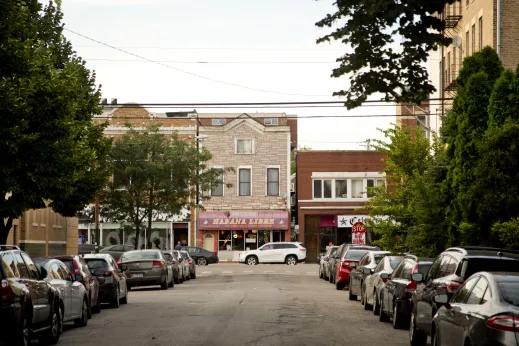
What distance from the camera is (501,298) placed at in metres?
11.1

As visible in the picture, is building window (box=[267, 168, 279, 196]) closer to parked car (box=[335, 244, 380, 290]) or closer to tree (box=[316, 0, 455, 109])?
parked car (box=[335, 244, 380, 290])

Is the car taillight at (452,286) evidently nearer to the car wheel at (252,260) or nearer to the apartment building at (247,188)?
the car wheel at (252,260)

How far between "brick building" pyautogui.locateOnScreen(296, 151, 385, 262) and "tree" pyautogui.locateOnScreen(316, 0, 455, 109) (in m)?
63.3

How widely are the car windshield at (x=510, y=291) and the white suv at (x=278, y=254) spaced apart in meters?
56.7

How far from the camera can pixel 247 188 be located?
77.1 m

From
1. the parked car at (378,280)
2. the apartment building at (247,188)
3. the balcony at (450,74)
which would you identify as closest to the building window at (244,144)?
the apartment building at (247,188)

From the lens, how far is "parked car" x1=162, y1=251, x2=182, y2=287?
41.0m

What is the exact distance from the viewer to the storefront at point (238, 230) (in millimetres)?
76500

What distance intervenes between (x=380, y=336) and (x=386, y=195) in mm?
26059

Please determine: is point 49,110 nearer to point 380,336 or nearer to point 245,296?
point 245,296

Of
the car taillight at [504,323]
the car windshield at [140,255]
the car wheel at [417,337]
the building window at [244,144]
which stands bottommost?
the car wheel at [417,337]

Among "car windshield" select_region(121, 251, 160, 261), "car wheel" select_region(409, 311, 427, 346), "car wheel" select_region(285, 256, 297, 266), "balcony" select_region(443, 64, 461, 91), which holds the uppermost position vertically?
"balcony" select_region(443, 64, 461, 91)

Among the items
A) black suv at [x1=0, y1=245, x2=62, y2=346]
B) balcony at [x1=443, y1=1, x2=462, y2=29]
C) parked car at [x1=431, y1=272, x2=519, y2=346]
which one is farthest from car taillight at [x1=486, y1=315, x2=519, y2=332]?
balcony at [x1=443, y1=1, x2=462, y2=29]

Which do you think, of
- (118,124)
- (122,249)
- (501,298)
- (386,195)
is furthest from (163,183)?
(501,298)
